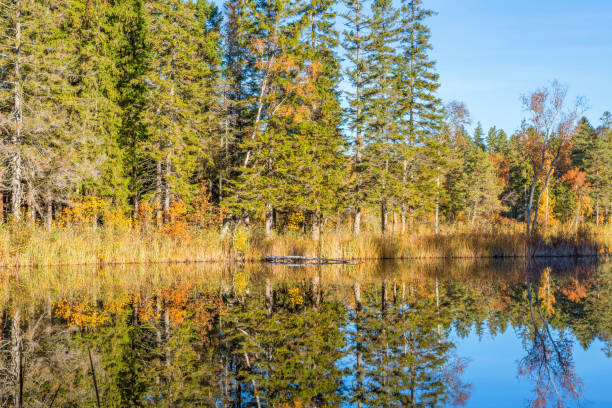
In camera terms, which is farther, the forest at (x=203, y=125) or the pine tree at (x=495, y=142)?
the pine tree at (x=495, y=142)

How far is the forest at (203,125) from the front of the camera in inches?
729

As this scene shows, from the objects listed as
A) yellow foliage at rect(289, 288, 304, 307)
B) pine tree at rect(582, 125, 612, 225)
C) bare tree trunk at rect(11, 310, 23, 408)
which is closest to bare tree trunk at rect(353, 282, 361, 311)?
yellow foliage at rect(289, 288, 304, 307)

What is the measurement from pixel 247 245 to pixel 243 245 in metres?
0.31

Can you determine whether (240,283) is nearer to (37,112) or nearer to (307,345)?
(307,345)

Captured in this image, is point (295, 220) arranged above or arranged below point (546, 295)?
above

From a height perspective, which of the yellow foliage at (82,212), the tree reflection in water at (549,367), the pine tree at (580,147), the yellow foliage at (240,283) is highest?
the pine tree at (580,147)

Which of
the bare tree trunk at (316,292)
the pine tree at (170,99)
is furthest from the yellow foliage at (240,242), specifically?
the bare tree trunk at (316,292)

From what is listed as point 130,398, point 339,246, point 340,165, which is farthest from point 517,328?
point 340,165

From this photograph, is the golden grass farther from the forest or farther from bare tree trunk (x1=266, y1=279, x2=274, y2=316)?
bare tree trunk (x1=266, y1=279, x2=274, y2=316)

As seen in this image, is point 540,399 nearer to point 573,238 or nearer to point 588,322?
point 588,322

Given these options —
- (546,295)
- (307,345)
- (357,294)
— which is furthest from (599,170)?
(307,345)

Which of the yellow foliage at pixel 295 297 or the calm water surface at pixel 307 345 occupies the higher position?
the calm water surface at pixel 307 345

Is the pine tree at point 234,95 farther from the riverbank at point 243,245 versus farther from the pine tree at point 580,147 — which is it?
the pine tree at point 580,147

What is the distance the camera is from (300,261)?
59.3ft
